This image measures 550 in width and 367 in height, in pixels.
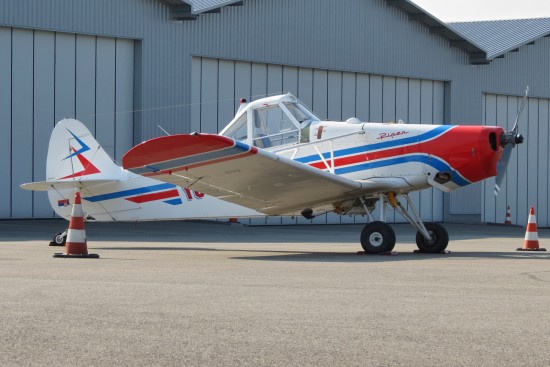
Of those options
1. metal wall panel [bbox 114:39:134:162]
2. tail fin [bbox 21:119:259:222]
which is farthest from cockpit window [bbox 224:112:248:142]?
metal wall panel [bbox 114:39:134:162]

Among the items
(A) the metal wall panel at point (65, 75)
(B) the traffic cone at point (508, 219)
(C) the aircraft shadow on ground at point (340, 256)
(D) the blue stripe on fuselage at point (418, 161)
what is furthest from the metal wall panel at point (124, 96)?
(B) the traffic cone at point (508, 219)

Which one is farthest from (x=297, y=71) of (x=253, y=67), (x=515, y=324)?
(x=515, y=324)

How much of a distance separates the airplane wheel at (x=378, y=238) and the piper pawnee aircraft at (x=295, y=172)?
0.01m

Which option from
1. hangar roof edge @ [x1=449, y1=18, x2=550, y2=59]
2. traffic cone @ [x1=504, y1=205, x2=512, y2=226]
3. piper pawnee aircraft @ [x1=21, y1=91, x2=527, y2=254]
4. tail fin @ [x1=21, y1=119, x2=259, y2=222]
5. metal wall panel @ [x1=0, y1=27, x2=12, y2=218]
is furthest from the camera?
hangar roof edge @ [x1=449, y1=18, x2=550, y2=59]

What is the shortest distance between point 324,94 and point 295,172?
18900 millimetres

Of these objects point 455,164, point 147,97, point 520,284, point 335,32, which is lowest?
point 520,284

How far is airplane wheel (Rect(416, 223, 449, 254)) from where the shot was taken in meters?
15.8

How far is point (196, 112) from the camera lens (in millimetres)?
29406

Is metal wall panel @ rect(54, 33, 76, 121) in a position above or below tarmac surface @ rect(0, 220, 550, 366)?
above

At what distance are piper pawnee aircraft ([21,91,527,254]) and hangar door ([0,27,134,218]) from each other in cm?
871

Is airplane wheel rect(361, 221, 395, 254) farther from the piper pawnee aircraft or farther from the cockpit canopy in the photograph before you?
the cockpit canopy

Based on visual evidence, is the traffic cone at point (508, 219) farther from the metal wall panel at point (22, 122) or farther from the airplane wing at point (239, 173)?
the airplane wing at point (239, 173)

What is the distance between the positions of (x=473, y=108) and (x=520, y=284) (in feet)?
90.8

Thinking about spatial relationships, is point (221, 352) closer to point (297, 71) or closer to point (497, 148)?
point (497, 148)
